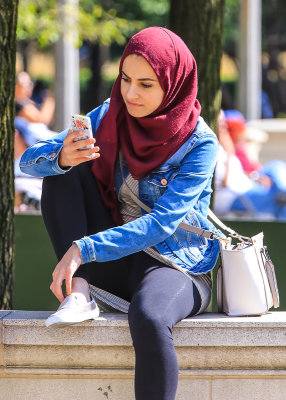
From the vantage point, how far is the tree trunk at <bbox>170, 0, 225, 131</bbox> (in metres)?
4.51

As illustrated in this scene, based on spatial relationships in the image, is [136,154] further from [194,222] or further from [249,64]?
[249,64]

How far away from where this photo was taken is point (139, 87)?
3.05m

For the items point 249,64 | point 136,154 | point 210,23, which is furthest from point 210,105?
point 249,64

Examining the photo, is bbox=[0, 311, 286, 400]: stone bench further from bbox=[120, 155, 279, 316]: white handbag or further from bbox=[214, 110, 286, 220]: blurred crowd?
bbox=[214, 110, 286, 220]: blurred crowd

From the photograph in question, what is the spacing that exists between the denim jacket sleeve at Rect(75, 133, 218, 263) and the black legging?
0.54 feet

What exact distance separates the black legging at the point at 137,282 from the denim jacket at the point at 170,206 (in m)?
0.08

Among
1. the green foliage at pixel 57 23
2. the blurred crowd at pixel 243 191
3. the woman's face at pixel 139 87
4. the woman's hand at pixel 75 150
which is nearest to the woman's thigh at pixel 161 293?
the woman's hand at pixel 75 150

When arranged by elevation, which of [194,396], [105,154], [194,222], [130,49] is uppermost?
[130,49]

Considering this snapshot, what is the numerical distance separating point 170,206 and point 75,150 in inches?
15.4

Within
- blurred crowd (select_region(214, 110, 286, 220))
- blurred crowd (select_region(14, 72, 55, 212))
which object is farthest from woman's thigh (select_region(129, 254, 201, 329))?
blurred crowd (select_region(214, 110, 286, 220))

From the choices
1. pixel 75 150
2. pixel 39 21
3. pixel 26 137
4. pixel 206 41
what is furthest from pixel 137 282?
pixel 39 21

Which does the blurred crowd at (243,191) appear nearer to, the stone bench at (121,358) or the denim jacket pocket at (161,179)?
the denim jacket pocket at (161,179)

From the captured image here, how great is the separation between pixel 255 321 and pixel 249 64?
479 inches

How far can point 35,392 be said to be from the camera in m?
3.10
